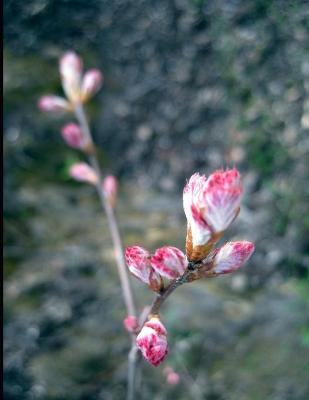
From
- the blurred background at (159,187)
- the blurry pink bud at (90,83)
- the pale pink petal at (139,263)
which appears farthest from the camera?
the blurred background at (159,187)

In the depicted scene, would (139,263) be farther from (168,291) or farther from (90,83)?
(90,83)

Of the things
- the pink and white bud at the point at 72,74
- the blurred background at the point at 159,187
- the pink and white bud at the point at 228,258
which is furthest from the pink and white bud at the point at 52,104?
the pink and white bud at the point at 228,258

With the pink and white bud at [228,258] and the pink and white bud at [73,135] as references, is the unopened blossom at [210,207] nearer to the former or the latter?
the pink and white bud at [228,258]

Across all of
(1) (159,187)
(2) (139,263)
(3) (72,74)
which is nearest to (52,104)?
(3) (72,74)

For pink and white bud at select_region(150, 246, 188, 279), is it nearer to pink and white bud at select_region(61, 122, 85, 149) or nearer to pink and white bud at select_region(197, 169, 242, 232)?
pink and white bud at select_region(197, 169, 242, 232)

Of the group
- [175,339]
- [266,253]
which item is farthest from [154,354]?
[266,253]

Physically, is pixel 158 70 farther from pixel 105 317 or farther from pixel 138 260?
pixel 138 260
